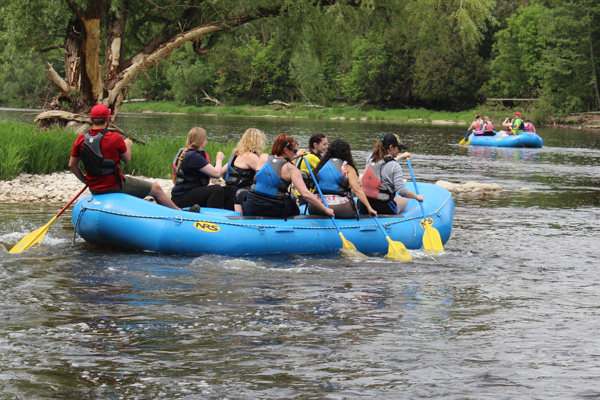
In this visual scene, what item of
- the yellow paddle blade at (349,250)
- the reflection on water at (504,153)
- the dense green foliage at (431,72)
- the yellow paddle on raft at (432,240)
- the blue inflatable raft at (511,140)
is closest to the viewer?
the yellow paddle blade at (349,250)

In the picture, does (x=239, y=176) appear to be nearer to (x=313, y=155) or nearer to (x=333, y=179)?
(x=313, y=155)

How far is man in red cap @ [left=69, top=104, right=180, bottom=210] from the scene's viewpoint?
771 centimetres

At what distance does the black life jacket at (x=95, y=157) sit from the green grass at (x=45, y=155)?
199 inches

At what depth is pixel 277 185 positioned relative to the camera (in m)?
8.30

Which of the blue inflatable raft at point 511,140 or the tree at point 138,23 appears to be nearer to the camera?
the tree at point 138,23

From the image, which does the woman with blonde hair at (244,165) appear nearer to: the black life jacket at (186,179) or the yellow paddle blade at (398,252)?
the black life jacket at (186,179)

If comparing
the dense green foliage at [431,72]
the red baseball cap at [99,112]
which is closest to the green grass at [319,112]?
the dense green foliage at [431,72]

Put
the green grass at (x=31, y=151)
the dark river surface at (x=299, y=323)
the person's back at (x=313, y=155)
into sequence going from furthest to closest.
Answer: the green grass at (x=31, y=151) < the person's back at (x=313, y=155) < the dark river surface at (x=299, y=323)

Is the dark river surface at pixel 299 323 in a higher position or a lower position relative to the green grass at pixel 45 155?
lower

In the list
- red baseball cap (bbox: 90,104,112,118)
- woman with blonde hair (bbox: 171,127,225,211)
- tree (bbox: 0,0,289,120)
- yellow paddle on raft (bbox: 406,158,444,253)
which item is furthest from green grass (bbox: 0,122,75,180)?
yellow paddle on raft (bbox: 406,158,444,253)

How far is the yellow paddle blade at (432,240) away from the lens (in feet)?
29.2

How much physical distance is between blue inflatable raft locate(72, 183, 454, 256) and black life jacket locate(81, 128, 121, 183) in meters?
0.32

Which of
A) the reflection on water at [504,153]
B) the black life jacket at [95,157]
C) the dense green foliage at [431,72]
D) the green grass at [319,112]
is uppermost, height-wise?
the dense green foliage at [431,72]

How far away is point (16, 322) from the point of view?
216 inches
